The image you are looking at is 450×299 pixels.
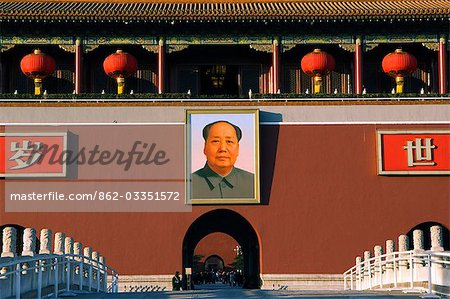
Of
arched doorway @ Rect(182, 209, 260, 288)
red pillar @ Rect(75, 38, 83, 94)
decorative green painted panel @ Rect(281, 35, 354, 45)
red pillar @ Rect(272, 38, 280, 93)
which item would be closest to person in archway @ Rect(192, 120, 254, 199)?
arched doorway @ Rect(182, 209, 260, 288)

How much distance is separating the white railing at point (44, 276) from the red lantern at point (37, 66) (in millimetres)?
9876

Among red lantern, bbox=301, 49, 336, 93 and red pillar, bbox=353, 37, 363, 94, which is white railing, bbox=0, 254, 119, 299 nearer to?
red lantern, bbox=301, 49, 336, 93

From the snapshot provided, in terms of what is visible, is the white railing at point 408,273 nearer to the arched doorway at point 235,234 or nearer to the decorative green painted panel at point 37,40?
the arched doorway at point 235,234

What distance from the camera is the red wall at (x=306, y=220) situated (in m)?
30.8

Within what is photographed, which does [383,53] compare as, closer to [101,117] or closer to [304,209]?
[304,209]

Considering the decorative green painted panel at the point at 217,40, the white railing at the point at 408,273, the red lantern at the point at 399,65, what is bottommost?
the white railing at the point at 408,273

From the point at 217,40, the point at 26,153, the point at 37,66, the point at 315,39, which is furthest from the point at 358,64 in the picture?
the point at 26,153

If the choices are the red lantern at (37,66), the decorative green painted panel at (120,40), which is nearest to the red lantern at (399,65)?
the decorative green painted panel at (120,40)

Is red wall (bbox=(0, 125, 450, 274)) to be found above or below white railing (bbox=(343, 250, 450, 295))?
above

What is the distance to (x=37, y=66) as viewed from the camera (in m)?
33.8

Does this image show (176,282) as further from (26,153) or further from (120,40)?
(120,40)

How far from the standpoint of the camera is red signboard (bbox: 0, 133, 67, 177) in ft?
101

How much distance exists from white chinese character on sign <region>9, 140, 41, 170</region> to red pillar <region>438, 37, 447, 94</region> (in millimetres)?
13463

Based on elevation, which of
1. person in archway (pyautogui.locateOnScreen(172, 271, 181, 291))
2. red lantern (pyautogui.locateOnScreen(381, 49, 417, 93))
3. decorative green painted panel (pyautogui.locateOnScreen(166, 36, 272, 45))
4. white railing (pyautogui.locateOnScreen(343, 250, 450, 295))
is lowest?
person in archway (pyautogui.locateOnScreen(172, 271, 181, 291))
